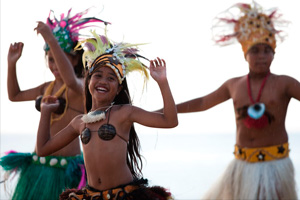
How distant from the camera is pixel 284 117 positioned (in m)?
3.72

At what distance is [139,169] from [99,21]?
4.40 feet

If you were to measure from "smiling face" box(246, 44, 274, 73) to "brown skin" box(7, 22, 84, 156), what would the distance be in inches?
51.0

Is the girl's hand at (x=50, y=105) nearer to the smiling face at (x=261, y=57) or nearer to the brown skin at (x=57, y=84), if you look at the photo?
the brown skin at (x=57, y=84)

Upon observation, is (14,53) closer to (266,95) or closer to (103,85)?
(103,85)

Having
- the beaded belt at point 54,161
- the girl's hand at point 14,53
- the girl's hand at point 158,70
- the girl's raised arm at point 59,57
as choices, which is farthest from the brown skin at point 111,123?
the girl's hand at point 14,53

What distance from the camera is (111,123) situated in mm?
3619

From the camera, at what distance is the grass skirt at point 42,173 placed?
15.1 feet

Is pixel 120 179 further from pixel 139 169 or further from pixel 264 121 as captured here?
pixel 264 121

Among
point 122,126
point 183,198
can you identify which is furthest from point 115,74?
point 183,198

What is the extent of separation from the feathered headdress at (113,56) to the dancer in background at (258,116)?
0.53 m

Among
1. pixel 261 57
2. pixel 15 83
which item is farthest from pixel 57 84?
pixel 261 57

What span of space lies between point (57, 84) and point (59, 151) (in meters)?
0.53

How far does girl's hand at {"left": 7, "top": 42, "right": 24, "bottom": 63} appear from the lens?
4699 millimetres

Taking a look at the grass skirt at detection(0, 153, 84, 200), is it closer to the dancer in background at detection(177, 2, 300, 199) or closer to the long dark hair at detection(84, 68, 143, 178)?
the long dark hair at detection(84, 68, 143, 178)
